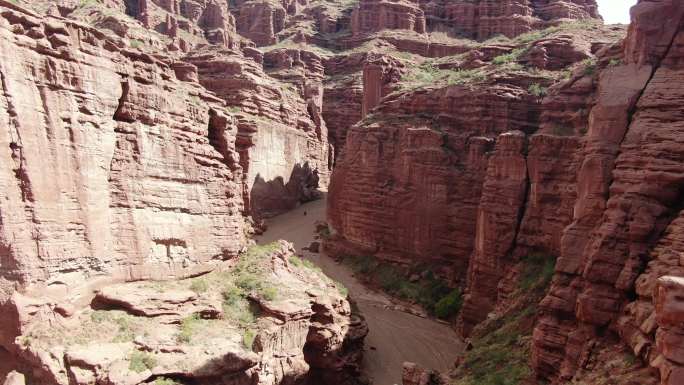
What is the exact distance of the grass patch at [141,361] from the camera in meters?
14.1

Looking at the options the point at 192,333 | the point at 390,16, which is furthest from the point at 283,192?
the point at 390,16

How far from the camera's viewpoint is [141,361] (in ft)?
47.4

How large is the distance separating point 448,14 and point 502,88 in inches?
1904

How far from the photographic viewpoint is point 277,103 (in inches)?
1689

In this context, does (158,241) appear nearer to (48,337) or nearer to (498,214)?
(48,337)

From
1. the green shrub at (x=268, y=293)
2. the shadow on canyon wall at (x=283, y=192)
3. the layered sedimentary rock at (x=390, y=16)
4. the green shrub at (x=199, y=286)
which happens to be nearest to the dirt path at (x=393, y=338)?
the green shrub at (x=268, y=293)

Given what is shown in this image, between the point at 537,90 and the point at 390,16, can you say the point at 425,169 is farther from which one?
the point at 390,16

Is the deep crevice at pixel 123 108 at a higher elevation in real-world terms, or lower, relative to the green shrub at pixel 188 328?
higher

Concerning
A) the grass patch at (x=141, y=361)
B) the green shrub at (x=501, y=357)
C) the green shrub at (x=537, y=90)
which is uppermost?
the green shrub at (x=537, y=90)

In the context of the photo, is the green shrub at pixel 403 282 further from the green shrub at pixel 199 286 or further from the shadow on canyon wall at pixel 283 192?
the green shrub at pixel 199 286

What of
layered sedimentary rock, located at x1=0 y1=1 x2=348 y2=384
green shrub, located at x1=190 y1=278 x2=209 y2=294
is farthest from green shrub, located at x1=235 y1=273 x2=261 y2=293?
green shrub, located at x1=190 y1=278 x2=209 y2=294

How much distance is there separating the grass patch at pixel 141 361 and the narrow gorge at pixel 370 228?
56 millimetres

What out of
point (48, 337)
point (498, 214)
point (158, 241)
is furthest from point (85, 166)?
point (498, 214)

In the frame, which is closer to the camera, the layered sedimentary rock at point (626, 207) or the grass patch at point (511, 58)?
the layered sedimentary rock at point (626, 207)
